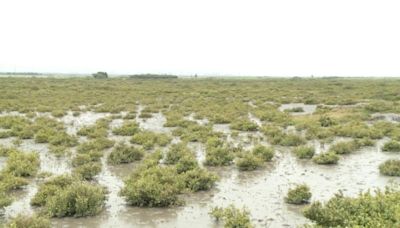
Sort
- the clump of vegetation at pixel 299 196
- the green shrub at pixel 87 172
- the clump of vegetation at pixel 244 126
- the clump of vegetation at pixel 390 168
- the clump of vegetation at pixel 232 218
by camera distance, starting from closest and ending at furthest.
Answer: the clump of vegetation at pixel 232 218, the clump of vegetation at pixel 299 196, the green shrub at pixel 87 172, the clump of vegetation at pixel 390 168, the clump of vegetation at pixel 244 126

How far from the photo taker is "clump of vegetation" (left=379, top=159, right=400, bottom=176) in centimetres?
1452

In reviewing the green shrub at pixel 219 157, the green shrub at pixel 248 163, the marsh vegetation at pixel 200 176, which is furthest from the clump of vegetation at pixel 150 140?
the green shrub at pixel 248 163

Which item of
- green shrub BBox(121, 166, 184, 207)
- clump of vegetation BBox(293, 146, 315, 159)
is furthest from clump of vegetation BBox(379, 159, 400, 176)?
green shrub BBox(121, 166, 184, 207)

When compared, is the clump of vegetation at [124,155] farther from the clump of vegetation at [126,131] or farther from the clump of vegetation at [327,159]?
the clump of vegetation at [327,159]

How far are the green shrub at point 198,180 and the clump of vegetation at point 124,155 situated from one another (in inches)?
161

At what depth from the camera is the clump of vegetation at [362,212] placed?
7.50 meters

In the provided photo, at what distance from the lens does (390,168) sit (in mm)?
14664

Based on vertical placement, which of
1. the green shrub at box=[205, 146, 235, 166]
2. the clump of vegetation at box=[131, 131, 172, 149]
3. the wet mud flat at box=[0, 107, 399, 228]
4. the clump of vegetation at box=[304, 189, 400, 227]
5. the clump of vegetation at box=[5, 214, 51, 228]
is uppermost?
the clump of vegetation at box=[304, 189, 400, 227]

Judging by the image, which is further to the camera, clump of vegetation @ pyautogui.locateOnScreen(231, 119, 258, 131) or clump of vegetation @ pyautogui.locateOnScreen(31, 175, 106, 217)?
clump of vegetation @ pyautogui.locateOnScreen(231, 119, 258, 131)

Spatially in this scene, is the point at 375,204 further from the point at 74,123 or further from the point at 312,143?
the point at 74,123

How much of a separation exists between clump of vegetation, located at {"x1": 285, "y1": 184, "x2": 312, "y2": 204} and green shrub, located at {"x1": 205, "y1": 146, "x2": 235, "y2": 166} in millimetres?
4677

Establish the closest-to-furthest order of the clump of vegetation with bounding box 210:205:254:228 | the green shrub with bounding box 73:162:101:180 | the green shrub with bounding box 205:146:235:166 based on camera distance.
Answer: the clump of vegetation with bounding box 210:205:254:228 → the green shrub with bounding box 73:162:101:180 → the green shrub with bounding box 205:146:235:166

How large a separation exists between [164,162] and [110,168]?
1958 millimetres

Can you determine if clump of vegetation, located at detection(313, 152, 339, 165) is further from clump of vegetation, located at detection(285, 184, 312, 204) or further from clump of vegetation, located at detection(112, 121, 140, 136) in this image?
clump of vegetation, located at detection(112, 121, 140, 136)
